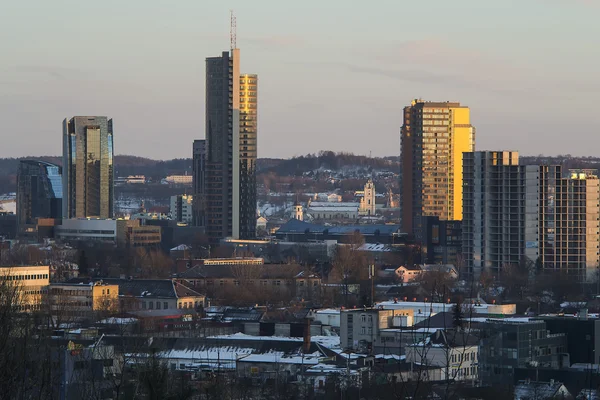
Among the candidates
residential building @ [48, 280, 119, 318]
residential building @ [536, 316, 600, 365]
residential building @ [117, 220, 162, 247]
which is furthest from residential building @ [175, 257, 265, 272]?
residential building @ [536, 316, 600, 365]

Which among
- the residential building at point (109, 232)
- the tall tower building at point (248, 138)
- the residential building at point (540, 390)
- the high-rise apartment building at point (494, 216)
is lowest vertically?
the residential building at point (540, 390)

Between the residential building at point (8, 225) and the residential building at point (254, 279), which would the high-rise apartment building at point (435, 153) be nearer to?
the residential building at point (254, 279)

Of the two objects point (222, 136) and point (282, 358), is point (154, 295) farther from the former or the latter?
point (222, 136)

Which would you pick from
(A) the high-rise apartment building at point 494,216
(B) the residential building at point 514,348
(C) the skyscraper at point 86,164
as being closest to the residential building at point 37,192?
(C) the skyscraper at point 86,164

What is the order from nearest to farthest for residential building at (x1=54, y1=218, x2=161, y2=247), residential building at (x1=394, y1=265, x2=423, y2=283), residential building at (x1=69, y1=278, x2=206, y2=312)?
residential building at (x1=69, y1=278, x2=206, y2=312)
residential building at (x1=394, y1=265, x2=423, y2=283)
residential building at (x1=54, y1=218, x2=161, y2=247)

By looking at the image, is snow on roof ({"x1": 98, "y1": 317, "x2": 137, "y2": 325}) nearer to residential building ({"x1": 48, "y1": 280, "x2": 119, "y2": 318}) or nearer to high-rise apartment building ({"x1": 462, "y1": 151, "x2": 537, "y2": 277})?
residential building ({"x1": 48, "y1": 280, "x2": 119, "y2": 318})

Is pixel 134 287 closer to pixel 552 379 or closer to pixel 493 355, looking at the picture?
pixel 493 355
